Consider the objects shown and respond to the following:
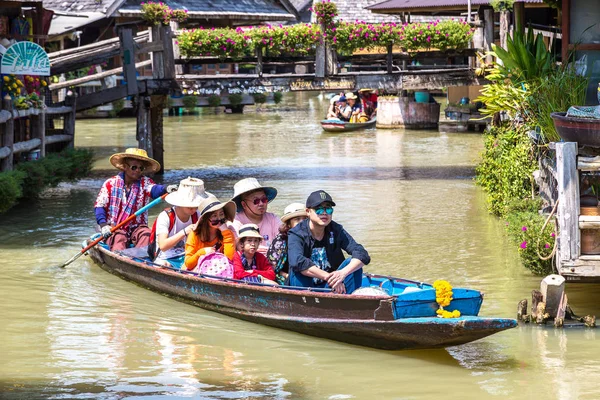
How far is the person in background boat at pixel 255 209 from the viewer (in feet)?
33.6

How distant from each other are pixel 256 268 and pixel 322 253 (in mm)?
1030

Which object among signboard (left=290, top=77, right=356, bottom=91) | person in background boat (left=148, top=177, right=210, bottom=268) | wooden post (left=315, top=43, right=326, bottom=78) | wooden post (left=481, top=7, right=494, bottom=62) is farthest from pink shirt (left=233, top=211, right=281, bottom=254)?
wooden post (left=481, top=7, right=494, bottom=62)

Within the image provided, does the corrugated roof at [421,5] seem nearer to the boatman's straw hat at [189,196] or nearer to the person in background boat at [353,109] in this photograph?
the person in background boat at [353,109]

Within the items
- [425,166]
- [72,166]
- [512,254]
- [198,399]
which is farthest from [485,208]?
[198,399]

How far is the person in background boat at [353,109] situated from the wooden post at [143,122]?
1083 cm

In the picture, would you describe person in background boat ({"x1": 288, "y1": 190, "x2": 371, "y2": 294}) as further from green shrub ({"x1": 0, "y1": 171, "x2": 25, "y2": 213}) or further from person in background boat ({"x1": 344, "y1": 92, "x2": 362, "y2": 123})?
person in background boat ({"x1": 344, "y1": 92, "x2": 362, "y2": 123})

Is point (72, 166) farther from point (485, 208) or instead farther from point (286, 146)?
point (286, 146)

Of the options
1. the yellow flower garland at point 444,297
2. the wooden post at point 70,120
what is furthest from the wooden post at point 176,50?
the yellow flower garland at point 444,297

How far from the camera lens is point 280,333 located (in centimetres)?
941

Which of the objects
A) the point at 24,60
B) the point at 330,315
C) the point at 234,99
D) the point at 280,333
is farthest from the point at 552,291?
the point at 234,99

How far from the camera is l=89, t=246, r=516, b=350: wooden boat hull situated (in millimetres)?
8109

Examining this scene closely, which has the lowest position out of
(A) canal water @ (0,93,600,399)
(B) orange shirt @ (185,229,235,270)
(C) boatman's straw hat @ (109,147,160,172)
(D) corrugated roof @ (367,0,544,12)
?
(A) canal water @ (0,93,600,399)

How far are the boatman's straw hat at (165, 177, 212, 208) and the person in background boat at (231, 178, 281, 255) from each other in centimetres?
54

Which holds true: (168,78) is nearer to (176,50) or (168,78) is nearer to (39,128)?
(176,50)
